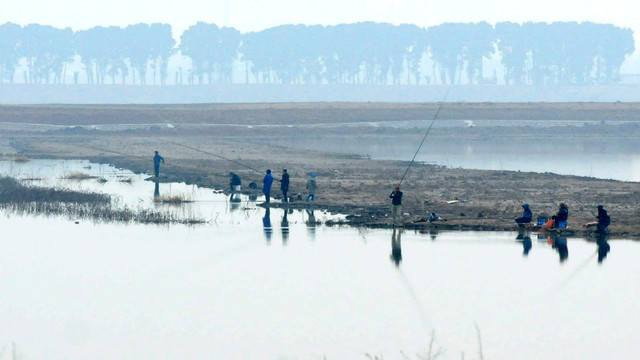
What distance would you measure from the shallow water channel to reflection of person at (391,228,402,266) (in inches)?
2.2

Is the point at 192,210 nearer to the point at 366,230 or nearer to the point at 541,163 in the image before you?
the point at 366,230

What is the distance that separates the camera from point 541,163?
8038 centimetres

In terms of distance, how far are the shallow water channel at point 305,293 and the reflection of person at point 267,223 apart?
7 cm

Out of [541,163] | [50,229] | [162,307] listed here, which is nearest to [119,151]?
[541,163]

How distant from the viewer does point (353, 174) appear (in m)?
65.8

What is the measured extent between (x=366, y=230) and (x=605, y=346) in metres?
17.6

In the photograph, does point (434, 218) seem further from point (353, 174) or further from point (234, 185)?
point (353, 174)

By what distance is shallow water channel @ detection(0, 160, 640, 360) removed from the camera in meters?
22.8

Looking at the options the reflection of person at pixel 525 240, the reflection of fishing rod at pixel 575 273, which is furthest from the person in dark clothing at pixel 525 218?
the reflection of fishing rod at pixel 575 273

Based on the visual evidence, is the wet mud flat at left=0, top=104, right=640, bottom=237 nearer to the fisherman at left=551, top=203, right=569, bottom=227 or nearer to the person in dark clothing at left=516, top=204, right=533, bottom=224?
the person in dark clothing at left=516, top=204, right=533, bottom=224

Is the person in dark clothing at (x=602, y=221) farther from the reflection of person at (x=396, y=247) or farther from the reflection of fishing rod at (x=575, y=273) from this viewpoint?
the reflection of person at (x=396, y=247)

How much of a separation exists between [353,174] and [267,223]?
24.3 meters

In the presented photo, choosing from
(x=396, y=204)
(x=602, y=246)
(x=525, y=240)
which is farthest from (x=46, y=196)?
(x=602, y=246)

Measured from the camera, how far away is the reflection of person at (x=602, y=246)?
33.6 m
